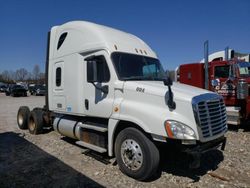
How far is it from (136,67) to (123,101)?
102 centimetres

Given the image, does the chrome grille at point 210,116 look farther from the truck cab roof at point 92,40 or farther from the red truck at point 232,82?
the red truck at point 232,82

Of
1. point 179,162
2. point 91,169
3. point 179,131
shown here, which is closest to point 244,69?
point 179,162

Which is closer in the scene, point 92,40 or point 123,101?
point 123,101

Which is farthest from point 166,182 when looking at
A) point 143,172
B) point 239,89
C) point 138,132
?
point 239,89

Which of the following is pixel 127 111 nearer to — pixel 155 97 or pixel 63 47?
pixel 155 97

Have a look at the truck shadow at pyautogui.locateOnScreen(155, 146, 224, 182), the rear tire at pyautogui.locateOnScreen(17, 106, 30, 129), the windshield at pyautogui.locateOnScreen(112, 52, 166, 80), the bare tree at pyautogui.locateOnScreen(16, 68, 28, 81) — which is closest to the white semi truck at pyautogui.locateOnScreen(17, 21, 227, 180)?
the windshield at pyautogui.locateOnScreen(112, 52, 166, 80)

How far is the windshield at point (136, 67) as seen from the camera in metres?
5.08

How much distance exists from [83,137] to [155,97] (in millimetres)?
2563

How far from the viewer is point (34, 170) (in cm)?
495

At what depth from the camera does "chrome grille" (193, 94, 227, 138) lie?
405 centimetres

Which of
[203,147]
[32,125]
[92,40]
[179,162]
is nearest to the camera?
[203,147]

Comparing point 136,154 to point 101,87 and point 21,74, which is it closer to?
point 101,87

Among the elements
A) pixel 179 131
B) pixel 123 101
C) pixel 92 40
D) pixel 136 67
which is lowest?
pixel 179 131

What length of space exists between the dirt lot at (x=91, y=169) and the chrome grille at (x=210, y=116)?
105 cm
